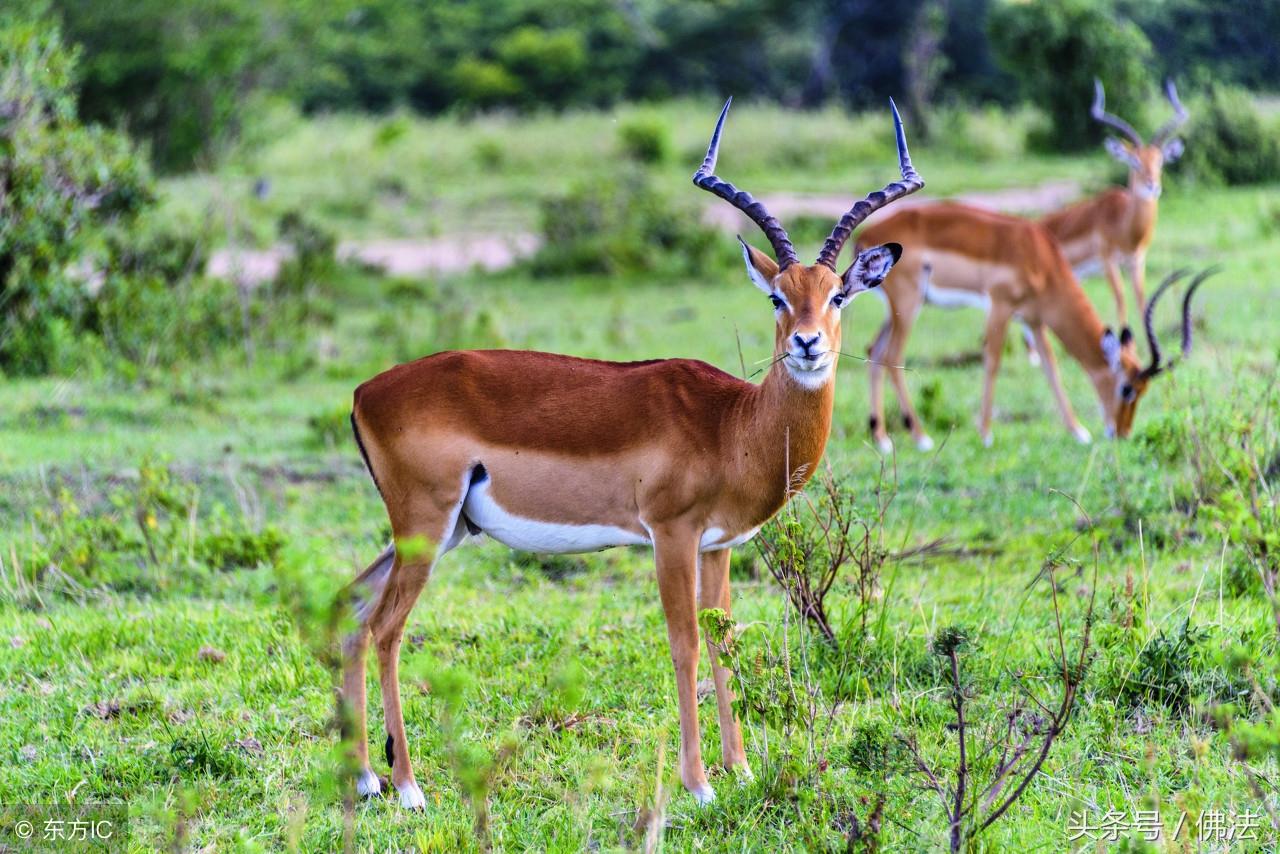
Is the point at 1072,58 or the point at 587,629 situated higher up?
the point at 587,629

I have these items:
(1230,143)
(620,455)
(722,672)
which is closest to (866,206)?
(620,455)

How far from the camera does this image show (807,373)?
12.1ft

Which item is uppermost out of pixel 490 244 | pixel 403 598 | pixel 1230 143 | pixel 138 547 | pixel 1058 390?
pixel 403 598

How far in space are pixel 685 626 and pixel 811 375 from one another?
70 centimetres

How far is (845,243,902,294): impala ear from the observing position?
12.5 feet

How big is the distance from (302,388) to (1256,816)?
6.90m

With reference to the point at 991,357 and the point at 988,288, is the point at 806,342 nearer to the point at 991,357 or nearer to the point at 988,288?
the point at 991,357

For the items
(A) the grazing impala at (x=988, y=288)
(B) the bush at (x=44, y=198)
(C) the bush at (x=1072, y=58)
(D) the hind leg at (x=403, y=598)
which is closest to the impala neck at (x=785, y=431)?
(D) the hind leg at (x=403, y=598)

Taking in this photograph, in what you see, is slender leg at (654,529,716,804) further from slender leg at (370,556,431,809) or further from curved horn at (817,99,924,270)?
curved horn at (817,99,924,270)

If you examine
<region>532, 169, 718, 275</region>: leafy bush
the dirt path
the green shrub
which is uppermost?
<region>532, 169, 718, 275</region>: leafy bush

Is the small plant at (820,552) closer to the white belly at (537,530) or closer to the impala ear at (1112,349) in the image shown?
the white belly at (537,530)

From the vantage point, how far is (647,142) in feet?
69.7

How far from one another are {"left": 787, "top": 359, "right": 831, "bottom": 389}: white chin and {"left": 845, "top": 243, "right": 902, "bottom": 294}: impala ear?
23 cm

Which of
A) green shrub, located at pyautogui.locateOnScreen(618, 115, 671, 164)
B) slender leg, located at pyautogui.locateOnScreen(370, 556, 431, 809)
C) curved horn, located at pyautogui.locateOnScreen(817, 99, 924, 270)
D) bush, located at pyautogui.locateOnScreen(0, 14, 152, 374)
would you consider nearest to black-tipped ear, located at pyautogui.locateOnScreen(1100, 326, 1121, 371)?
curved horn, located at pyautogui.locateOnScreen(817, 99, 924, 270)
